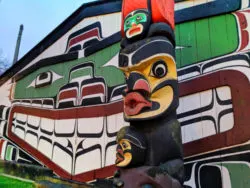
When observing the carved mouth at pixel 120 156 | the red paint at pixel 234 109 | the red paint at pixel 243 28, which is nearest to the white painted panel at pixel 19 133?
the red paint at pixel 234 109

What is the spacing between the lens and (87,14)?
23.7ft

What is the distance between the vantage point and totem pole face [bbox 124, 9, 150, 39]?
160 inches

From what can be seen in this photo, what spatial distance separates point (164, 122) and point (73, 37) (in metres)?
4.31

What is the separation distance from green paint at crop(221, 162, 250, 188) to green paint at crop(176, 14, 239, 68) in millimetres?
1619

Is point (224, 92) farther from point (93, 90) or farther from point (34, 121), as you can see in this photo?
point (34, 121)

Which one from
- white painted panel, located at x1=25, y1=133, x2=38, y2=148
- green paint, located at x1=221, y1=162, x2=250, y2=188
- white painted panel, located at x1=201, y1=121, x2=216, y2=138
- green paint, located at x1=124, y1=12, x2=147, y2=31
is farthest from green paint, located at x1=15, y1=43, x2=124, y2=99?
green paint, located at x1=221, y1=162, x2=250, y2=188

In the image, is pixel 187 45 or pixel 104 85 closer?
pixel 187 45

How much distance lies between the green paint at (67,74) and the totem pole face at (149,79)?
233 centimetres

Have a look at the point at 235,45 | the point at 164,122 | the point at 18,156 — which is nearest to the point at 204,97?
the point at 235,45

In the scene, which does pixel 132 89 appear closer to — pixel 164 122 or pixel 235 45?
pixel 164 122

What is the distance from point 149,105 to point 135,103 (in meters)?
0.15

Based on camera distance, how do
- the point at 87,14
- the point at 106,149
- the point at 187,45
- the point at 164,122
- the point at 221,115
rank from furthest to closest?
1. the point at 87,14
2. the point at 106,149
3. the point at 187,45
4. the point at 221,115
5. the point at 164,122

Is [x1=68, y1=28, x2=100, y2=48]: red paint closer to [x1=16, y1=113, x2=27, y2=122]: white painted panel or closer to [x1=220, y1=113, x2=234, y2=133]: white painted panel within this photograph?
[x1=16, y1=113, x2=27, y2=122]: white painted panel

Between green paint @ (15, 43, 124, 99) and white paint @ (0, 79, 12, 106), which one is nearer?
green paint @ (15, 43, 124, 99)
